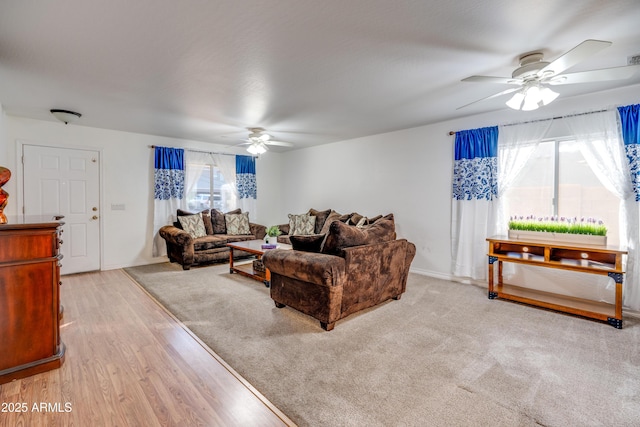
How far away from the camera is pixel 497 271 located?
4109mm

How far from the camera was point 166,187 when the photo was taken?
5664mm

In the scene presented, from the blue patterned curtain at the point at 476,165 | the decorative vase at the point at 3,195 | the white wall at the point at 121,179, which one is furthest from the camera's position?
the white wall at the point at 121,179

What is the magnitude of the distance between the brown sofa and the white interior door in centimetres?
113

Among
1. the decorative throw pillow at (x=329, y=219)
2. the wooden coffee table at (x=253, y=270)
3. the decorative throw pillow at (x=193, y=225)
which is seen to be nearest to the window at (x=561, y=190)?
the decorative throw pillow at (x=329, y=219)

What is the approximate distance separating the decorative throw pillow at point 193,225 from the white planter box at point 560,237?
5195 millimetres

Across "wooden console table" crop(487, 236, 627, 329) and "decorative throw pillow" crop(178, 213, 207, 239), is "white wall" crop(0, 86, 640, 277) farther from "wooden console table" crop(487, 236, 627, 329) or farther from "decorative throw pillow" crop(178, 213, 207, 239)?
"wooden console table" crop(487, 236, 627, 329)

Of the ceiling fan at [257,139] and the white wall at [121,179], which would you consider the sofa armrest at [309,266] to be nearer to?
the ceiling fan at [257,139]

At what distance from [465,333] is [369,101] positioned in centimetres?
283

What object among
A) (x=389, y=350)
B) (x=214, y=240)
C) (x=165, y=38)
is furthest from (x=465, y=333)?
(x=214, y=240)

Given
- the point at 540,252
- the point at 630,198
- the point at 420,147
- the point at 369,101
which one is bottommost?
the point at 540,252

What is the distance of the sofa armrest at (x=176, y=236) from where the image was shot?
4.95 metres

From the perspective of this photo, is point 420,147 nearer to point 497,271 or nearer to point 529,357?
point 497,271

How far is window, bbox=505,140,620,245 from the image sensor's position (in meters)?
3.43

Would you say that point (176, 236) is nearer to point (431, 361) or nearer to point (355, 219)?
point (355, 219)
